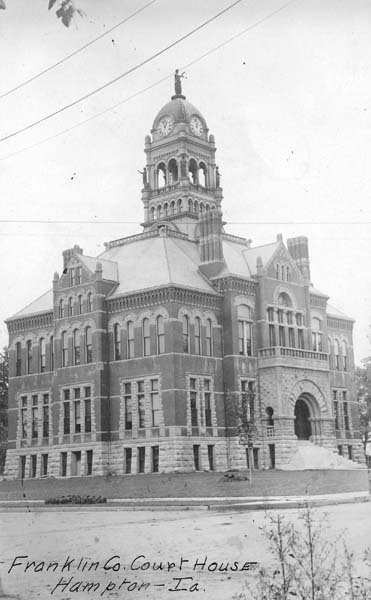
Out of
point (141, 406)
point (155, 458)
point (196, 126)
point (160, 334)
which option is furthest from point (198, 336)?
point (196, 126)

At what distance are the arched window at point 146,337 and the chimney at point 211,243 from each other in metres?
5.98

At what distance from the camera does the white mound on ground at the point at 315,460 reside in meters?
49.7

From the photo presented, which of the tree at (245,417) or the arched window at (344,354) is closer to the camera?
the tree at (245,417)

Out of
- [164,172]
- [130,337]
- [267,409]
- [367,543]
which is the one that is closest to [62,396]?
[130,337]

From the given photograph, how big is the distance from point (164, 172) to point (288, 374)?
22.5 metres

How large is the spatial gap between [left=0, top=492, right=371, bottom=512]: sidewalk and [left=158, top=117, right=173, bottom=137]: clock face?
41.2 meters

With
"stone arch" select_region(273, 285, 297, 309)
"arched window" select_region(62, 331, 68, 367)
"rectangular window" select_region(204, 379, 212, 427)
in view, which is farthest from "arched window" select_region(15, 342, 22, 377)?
"stone arch" select_region(273, 285, 297, 309)

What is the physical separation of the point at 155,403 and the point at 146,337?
4.08m

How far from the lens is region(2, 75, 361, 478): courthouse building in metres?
49.9

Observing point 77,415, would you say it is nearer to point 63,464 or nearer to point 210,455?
point 63,464

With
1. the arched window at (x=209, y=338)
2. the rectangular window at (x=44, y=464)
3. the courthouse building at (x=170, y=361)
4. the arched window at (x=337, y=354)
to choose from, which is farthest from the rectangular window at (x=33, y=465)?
the arched window at (x=337, y=354)

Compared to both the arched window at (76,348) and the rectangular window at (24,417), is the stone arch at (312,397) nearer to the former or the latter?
the arched window at (76,348)

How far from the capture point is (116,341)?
171ft

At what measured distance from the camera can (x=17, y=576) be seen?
12.7m
